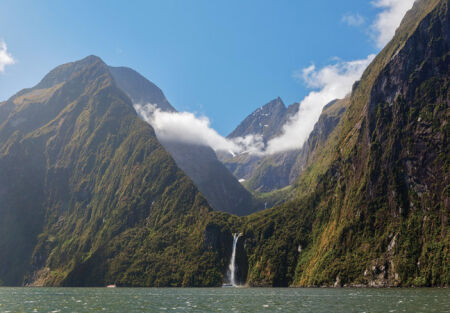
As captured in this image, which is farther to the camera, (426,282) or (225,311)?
(426,282)

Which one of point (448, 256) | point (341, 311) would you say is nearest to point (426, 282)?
point (448, 256)

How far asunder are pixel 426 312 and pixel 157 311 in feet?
137

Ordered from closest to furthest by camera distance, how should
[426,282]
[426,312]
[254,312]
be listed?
1. [426,312]
2. [254,312]
3. [426,282]

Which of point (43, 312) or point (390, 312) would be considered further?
point (43, 312)

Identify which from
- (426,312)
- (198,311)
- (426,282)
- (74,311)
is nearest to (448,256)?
(426,282)

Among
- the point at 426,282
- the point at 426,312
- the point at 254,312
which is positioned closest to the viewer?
the point at 426,312

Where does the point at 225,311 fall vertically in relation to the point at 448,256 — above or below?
below

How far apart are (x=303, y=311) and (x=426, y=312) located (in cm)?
1828

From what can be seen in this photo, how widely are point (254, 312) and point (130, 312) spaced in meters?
20.0

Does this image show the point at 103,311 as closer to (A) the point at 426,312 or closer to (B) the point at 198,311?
(B) the point at 198,311

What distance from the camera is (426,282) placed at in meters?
198

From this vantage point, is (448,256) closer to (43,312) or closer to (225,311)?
(225,311)

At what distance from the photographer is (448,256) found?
198m

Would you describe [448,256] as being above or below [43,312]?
above
